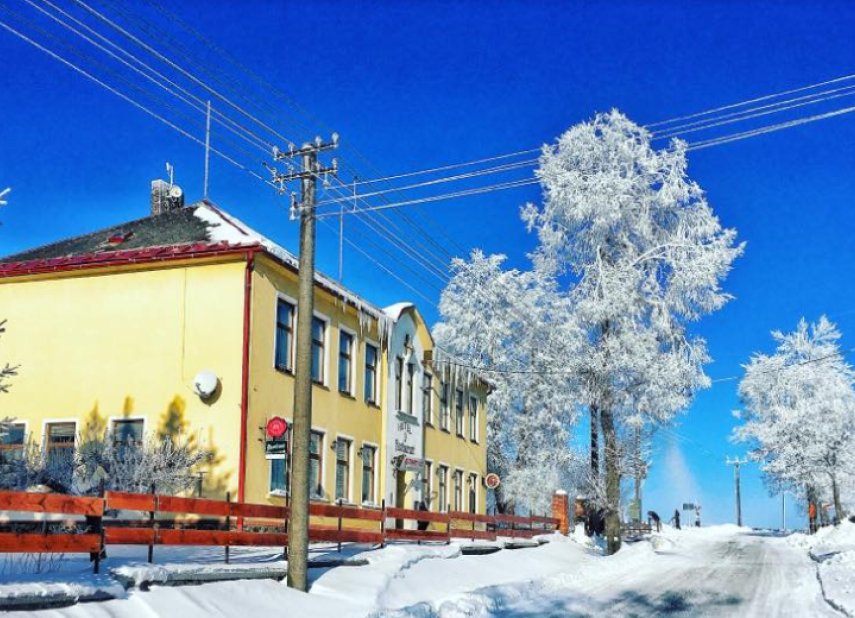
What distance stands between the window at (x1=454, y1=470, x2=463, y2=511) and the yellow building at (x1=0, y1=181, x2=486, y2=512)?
864 cm

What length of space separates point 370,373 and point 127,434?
8.56 m

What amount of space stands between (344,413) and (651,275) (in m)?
13.5

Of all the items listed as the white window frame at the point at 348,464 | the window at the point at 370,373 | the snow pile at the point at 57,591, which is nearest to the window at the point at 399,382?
the window at the point at 370,373

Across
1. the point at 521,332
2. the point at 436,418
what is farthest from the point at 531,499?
the point at 436,418

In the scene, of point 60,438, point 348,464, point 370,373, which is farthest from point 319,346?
point 60,438

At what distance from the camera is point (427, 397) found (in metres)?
35.2

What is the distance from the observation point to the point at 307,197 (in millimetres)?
16672

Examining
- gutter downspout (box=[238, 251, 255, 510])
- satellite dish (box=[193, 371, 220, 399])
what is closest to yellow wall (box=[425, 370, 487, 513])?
gutter downspout (box=[238, 251, 255, 510])

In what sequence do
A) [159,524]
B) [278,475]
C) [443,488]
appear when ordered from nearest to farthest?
[159,524], [278,475], [443,488]

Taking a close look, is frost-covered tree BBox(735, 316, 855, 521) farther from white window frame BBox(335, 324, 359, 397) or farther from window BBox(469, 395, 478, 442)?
white window frame BBox(335, 324, 359, 397)

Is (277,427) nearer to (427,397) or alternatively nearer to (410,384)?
(410,384)

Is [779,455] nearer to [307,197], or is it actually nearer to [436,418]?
[436,418]

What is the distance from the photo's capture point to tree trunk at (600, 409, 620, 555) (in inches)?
1364

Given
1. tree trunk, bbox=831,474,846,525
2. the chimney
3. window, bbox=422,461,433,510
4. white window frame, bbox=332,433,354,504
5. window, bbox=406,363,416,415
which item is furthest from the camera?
tree trunk, bbox=831,474,846,525
